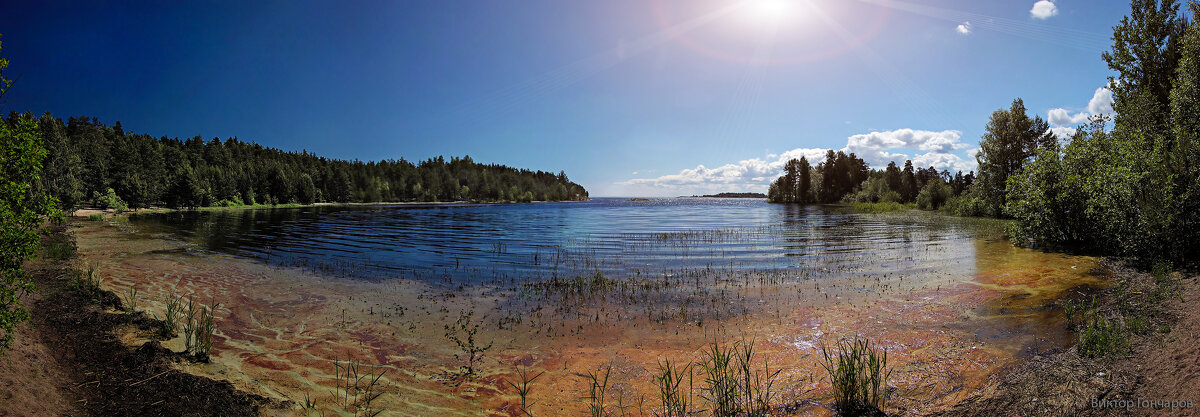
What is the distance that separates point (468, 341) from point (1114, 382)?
1062cm

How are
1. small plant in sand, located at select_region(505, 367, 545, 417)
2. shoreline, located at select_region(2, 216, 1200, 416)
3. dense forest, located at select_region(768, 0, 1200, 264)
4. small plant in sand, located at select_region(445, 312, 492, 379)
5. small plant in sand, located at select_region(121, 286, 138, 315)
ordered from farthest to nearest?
dense forest, located at select_region(768, 0, 1200, 264)
small plant in sand, located at select_region(121, 286, 138, 315)
small plant in sand, located at select_region(445, 312, 492, 379)
small plant in sand, located at select_region(505, 367, 545, 417)
shoreline, located at select_region(2, 216, 1200, 416)

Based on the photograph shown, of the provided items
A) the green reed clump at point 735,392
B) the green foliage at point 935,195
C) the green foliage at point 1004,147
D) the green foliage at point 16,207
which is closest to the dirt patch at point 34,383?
the green foliage at point 16,207

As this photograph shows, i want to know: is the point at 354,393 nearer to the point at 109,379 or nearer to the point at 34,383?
the point at 109,379

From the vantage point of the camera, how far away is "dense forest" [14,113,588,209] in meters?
75.3

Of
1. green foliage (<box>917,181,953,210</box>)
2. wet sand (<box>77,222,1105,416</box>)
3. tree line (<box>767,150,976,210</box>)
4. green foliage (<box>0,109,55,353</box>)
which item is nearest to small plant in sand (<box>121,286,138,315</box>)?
wet sand (<box>77,222,1105,416</box>)

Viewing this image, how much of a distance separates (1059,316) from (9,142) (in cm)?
2048

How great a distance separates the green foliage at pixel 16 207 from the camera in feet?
19.7

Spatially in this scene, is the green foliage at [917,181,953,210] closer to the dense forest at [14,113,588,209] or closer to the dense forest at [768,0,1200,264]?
the dense forest at [768,0,1200,264]

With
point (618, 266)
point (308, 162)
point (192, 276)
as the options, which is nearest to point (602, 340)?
point (618, 266)

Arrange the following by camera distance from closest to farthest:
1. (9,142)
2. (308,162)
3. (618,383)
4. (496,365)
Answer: (9,142), (618,383), (496,365), (308,162)

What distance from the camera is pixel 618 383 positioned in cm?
749

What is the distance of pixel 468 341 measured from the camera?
9727 mm

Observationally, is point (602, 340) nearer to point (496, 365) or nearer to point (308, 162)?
point (496, 365)

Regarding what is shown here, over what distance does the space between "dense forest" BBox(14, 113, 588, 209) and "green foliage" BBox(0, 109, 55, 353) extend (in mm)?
425
